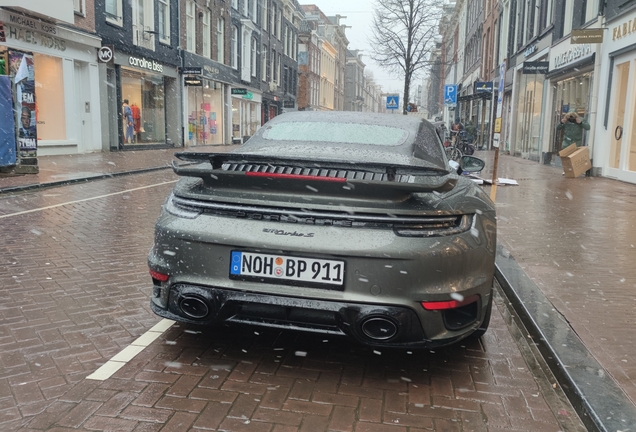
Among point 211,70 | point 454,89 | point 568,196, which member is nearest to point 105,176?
point 568,196

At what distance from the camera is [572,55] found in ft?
56.5

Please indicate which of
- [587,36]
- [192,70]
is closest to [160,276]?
[587,36]

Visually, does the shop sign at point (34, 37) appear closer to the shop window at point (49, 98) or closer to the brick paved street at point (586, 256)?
the shop window at point (49, 98)

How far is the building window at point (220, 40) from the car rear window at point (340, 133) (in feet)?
104

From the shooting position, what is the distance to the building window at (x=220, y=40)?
33.7m

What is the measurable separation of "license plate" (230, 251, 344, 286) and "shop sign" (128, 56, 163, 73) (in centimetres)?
2247

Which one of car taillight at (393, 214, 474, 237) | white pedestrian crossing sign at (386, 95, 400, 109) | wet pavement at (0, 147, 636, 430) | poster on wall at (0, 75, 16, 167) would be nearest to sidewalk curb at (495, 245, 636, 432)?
wet pavement at (0, 147, 636, 430)

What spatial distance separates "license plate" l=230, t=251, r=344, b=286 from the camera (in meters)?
2.63

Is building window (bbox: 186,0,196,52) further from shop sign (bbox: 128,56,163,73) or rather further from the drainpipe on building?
the drainpipe on building

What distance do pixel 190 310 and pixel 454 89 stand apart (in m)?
32.5

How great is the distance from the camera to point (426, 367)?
3021 mm

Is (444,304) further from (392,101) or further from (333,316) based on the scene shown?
(392,101)

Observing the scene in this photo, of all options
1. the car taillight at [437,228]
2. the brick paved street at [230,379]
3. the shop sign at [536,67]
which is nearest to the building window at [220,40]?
the shop sign at [536,67]

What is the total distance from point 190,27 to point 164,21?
10.8 ft
